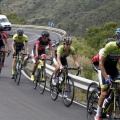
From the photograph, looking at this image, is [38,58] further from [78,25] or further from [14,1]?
[14,1]

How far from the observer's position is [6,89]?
12969 millimetres

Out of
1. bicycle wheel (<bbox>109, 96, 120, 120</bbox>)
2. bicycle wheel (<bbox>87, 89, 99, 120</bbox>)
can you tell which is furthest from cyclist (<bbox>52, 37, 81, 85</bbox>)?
bicycle wheel (<bbox>109, 96, 120, 120</bbox>)

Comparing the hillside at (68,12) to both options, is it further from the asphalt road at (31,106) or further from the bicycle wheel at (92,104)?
the bicycle wheel at (92,104)

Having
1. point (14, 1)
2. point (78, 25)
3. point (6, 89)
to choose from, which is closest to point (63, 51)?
point (6, 89)

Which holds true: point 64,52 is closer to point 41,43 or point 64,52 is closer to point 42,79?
point 42,79

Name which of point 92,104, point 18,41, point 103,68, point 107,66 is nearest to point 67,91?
point 92,104

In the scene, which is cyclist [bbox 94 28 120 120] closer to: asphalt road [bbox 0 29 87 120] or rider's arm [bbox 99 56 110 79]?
rider's arm [bbox 99 56 110 79]

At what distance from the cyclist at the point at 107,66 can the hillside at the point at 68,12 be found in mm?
83339

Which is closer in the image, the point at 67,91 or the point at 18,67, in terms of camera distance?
the point at 67,91

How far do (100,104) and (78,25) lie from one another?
90.7 m

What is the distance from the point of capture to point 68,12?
111 m

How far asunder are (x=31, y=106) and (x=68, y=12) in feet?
334

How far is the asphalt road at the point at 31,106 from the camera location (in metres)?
9.32

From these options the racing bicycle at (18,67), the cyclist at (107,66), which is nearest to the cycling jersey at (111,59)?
the cyclist at (107,66)
